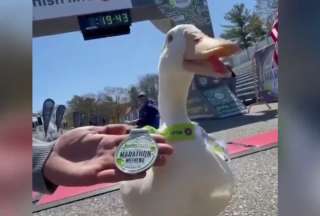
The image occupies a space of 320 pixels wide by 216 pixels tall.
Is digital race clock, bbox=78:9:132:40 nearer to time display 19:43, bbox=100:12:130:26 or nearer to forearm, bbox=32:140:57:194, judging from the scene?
time display 19:43, bbox=100:12:130:26

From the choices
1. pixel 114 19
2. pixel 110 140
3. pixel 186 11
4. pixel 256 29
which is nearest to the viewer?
pixel 110 140

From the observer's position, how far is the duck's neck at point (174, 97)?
142cm

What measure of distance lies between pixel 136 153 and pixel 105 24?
548cm

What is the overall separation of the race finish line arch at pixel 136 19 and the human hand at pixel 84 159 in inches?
199

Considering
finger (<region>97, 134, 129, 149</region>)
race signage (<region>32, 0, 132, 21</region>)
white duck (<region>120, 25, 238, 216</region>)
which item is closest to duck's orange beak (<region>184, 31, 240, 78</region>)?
white duck (<region>120, 25, 238, 216</region>)

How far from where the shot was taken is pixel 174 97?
1.44 meters

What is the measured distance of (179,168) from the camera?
1.29m

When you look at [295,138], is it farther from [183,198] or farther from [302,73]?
[183,198]

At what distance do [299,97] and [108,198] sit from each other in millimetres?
2251

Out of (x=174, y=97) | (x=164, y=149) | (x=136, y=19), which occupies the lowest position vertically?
(x=164, y=149)

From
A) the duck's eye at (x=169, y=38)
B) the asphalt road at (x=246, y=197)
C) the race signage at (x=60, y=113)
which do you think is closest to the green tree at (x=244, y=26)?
the race signage at (x=60, y=113)

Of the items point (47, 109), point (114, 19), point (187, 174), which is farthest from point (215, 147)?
point (114, 19)

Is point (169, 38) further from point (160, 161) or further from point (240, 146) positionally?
point (240, 146)

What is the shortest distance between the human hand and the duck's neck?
36cm
